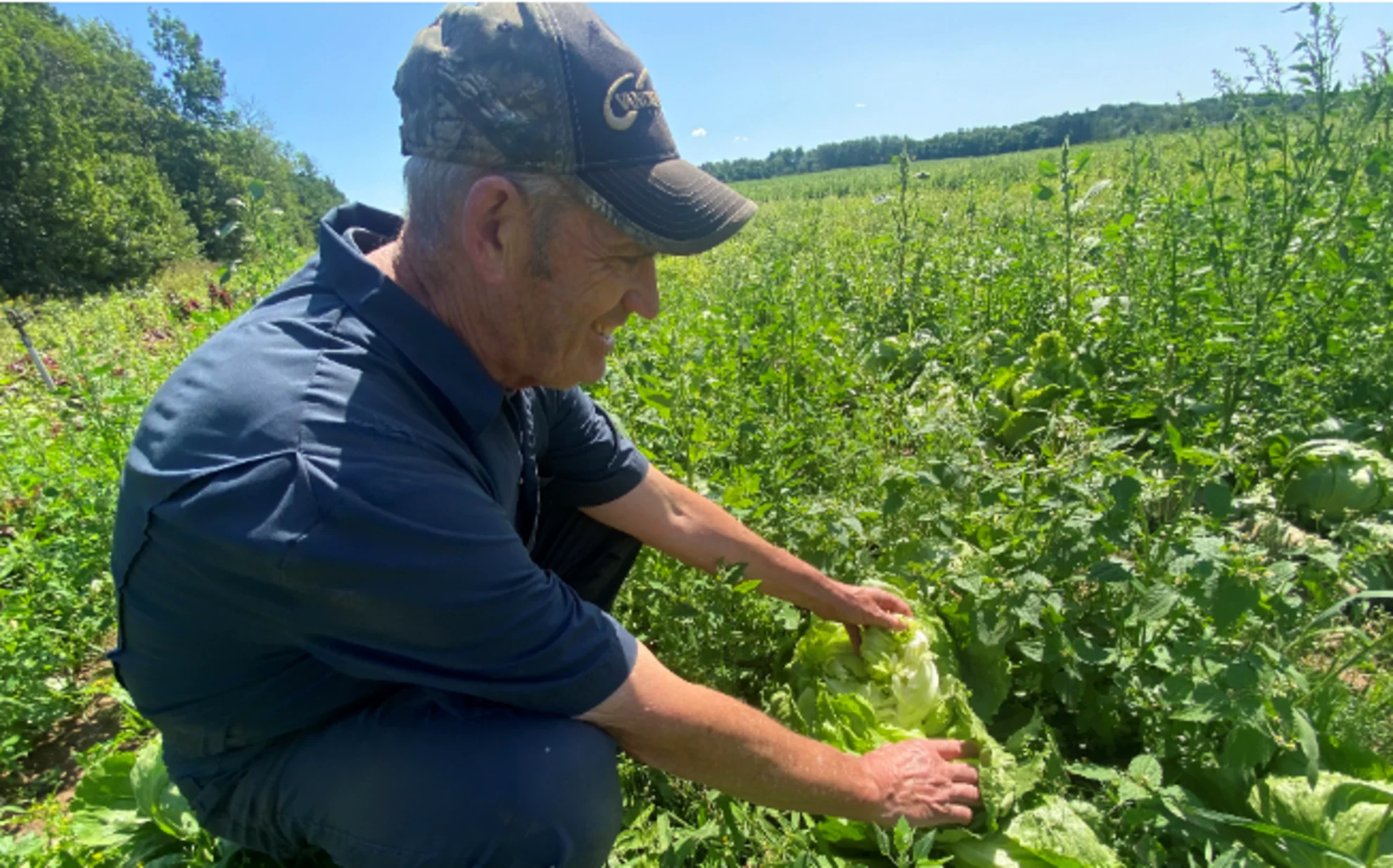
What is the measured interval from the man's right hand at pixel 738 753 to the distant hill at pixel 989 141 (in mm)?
2965

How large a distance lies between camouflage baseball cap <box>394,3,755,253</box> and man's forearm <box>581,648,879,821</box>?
0.90 metres

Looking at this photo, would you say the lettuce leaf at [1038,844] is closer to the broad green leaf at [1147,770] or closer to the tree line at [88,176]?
the broad green leaf at [1147,770]

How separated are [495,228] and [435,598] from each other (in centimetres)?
70

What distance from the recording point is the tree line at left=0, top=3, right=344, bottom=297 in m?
25.1

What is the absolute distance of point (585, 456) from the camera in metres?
2.15

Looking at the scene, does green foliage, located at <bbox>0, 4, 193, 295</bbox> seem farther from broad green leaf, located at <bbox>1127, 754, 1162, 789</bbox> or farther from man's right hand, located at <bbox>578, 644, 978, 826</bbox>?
broad green leaf, located at <bbox>1127, 754, 1162, 789</bbox>

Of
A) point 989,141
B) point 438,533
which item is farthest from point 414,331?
point 989,141

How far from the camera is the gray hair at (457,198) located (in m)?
1.38

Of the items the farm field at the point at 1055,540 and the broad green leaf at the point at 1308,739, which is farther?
the farm field at the point at 1055,540

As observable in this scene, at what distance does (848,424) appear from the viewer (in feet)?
12.0

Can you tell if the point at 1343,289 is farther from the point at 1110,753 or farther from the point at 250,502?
the point at 250,502

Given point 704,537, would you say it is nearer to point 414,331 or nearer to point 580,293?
point 580,293

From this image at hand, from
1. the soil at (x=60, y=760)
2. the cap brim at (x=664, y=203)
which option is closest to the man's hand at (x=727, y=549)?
the cap brim at (x=664, y=203)

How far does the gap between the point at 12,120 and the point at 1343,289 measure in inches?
1428
